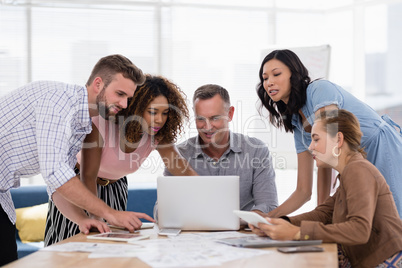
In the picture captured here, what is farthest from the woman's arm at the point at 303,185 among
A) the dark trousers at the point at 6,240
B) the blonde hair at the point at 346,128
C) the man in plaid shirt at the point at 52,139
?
the dark trousers at the point at 6,240

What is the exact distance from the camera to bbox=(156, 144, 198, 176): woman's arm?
2.52 meters

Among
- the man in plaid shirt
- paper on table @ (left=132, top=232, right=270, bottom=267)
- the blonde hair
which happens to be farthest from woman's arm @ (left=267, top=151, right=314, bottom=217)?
the man in plaid shirt

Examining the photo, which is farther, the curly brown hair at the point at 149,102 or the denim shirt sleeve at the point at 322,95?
the curly brown hair at the point at 149,102

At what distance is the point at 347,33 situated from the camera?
17.3ft

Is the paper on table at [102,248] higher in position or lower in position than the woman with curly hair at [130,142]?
lower

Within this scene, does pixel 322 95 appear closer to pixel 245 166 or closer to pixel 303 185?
pixel 303 185

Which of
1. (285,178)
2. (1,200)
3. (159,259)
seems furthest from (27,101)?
(285,178)

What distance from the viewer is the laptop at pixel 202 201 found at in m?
1.92

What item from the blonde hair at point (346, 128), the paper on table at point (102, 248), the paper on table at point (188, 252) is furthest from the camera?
the blonde hair at point (346, 128)

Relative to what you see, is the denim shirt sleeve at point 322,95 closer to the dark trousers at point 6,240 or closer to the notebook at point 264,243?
the notebook at point 264,243

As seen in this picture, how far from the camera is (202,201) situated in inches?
75.9

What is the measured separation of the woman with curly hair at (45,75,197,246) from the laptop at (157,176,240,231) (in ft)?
1.83

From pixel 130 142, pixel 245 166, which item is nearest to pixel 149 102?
pixel 130 142

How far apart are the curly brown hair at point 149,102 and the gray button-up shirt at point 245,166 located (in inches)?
6.4
